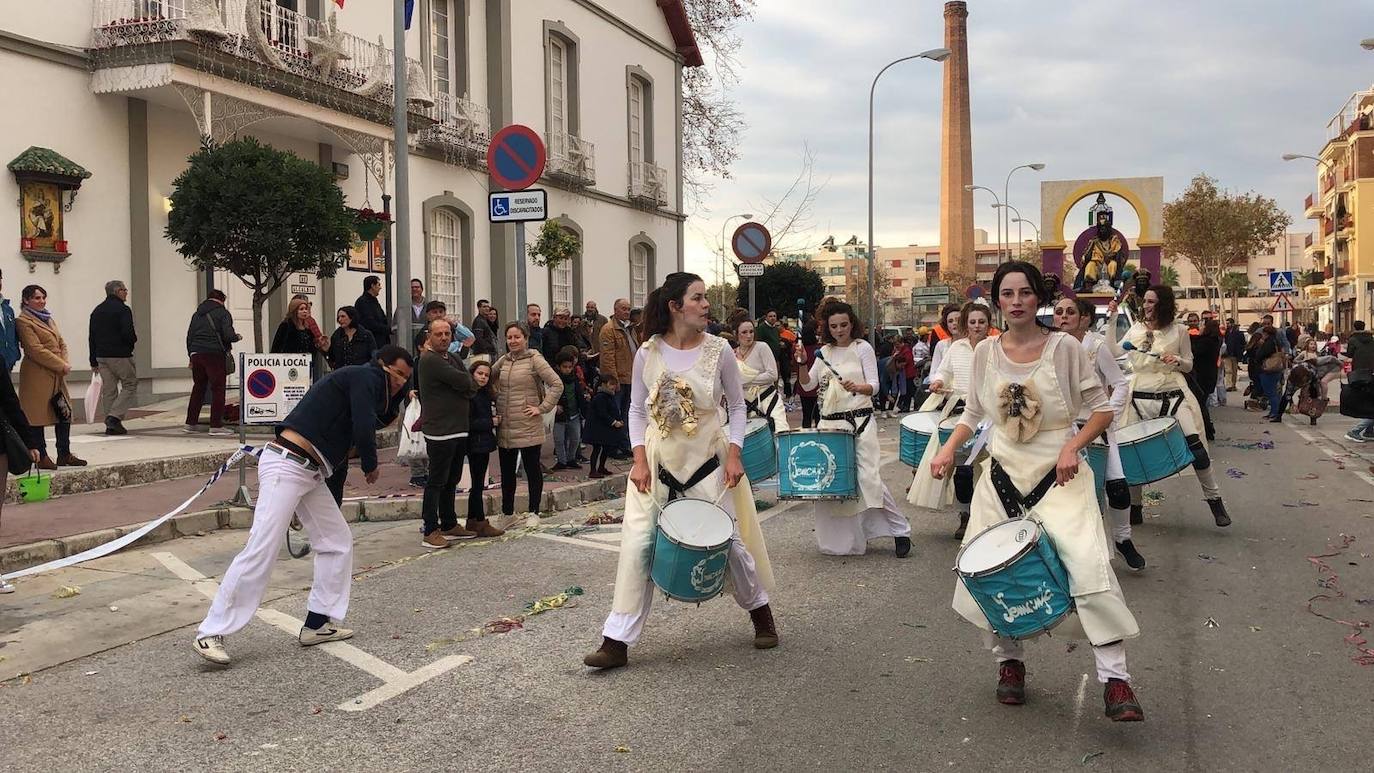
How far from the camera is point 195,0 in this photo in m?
15.0

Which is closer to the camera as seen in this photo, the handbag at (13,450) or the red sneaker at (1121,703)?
the red sneaker at (1121,703)

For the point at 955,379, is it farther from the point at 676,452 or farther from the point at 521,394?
the point at 676,452

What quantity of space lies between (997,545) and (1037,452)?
486 mm

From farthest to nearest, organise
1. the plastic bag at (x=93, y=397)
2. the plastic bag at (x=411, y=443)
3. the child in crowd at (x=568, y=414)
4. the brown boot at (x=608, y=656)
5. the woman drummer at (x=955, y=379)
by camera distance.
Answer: the plastic bag at (x=93, y=397) < the child in crowd at (x=568, y=414) < the plastic bag at (x=411, y=443) < the woman drummer at (x=955, y=379) < the brown boot at (x=608, y=656)

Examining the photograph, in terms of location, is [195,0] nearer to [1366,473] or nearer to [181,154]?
[181,154]

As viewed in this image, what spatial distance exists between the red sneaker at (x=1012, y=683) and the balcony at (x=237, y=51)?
13587 millimetres

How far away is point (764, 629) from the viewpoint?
5.74 metres

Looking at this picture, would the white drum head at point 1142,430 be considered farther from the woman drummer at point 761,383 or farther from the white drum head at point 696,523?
the white drum head at point 696,523

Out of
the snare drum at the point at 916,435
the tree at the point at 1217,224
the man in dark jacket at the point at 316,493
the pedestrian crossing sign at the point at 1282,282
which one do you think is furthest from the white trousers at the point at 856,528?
the tree at the point at 1217,224

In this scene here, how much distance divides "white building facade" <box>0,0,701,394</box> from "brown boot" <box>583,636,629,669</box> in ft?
19.9

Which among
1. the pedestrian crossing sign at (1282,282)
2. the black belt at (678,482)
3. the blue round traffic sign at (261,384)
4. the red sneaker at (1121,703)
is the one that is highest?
the pedestrian crossing sign at (1282,282)

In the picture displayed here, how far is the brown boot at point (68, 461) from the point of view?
10.8m

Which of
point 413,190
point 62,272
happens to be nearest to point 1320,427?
point 413,190

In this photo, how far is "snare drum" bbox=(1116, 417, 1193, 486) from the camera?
8109mm
